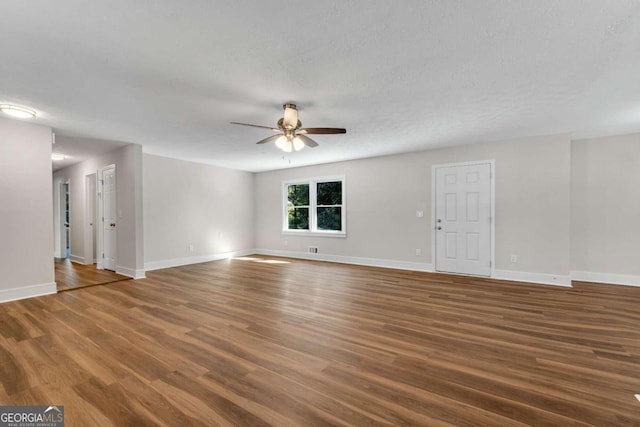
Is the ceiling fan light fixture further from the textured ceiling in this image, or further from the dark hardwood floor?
the dark hardwood floor

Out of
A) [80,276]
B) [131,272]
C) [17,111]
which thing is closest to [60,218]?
[80,276]

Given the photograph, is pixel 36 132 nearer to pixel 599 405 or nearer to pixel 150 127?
pixel 150 127

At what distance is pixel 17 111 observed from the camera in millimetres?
3195

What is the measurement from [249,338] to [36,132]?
4297 mm

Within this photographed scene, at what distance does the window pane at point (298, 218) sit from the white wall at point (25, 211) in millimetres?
4742

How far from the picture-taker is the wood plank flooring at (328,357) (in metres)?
1.56

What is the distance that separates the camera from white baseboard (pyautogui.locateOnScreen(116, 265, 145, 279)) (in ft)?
16.0

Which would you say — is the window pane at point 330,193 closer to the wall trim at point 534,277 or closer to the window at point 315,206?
the window at point 315,206

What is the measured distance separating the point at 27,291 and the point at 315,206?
17.4 ft

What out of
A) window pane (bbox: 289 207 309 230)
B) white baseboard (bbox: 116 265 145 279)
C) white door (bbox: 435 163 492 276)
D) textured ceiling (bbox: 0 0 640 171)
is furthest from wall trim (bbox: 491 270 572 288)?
white baseboard (bbox: 116 265 145 279)

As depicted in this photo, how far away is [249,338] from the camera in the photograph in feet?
8.14

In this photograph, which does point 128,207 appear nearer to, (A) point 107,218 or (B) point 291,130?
(A) point 107,218

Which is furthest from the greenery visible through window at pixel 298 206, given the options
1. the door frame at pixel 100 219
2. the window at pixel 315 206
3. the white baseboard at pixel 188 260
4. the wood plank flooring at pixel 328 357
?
the door frame at pixel 100 219

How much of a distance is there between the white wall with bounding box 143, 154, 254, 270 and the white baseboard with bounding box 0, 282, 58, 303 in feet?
5.52
